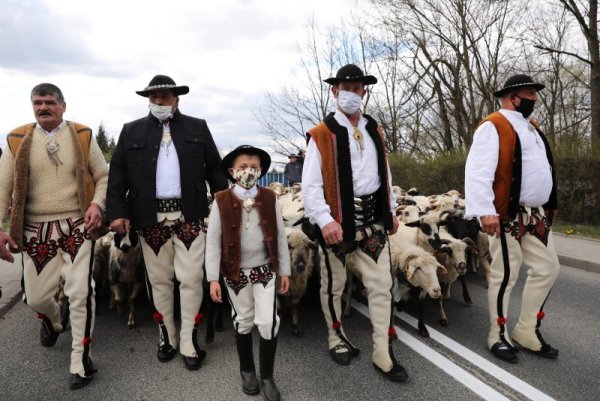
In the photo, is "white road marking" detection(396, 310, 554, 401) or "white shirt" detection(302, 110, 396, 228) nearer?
"white road marking" detection(396, 310, 554, 401)

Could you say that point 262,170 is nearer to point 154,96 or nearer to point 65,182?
point 154,96

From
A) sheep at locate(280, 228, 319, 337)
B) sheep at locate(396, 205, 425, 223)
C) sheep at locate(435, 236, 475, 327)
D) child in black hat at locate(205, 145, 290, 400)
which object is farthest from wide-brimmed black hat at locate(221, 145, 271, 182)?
sheep at locate(396, 205, 425, 223)

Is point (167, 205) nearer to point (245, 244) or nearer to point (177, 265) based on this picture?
point (177, 265)

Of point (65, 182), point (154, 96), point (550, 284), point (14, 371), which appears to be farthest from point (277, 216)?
point (14, 371)

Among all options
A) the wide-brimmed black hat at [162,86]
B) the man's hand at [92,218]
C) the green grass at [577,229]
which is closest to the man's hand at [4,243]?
the man's hand at [92,218]

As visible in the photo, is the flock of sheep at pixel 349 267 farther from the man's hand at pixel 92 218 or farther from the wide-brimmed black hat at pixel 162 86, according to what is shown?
the wide-brimmed black hat at pixel 162 86

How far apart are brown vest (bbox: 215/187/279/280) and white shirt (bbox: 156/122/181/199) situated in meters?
0.66

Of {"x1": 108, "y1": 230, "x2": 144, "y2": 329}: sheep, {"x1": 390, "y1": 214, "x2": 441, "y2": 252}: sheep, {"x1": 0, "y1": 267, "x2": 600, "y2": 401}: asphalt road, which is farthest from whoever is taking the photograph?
{"x1": 390, "y1": 214, "x2": 441, "y2": 252}: sheep

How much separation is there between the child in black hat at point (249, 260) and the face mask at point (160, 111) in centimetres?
88

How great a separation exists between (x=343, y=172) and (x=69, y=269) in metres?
2.30

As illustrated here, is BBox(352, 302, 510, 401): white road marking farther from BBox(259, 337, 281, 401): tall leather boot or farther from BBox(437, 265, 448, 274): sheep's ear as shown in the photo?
BBox(259, 337, 281, 401): tall leather boot

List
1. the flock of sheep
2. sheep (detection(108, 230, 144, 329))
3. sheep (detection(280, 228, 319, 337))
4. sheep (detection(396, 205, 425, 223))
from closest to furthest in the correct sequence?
the flock of sheep → sheep (detection(280, 228, 319, 337)) → sheep (detection(108, 230, 144, 329)) → sheep (detection(396, 205, 425, 223))

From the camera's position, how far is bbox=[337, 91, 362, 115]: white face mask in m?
3.34

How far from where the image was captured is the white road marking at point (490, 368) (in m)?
2.99
